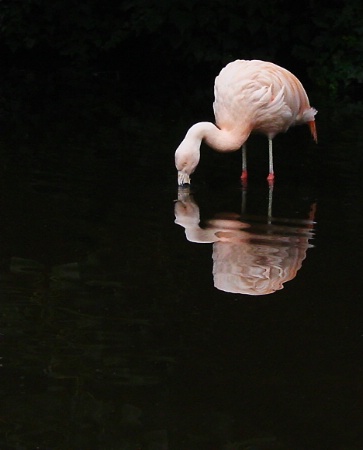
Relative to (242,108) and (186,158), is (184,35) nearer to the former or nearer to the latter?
(242,108)

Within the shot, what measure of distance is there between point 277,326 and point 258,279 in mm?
679

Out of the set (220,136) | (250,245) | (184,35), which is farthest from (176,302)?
(184,35)

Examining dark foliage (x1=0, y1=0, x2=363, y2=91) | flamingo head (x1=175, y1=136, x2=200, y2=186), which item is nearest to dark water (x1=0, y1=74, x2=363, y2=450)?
flamingo head (x1=175, y1=136, x2=200, y2=186)

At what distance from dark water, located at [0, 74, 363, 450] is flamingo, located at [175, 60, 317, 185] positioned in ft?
1.07

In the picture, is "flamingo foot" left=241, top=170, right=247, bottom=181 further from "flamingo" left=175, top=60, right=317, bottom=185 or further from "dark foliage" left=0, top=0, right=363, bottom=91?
"dark foliage" left=0, top=0, right=363, bottom=91

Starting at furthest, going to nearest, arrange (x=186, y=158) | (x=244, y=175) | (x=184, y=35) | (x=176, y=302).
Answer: (x=184, y=35), (x=244, y=175), (x=186, y=158), (x=176, y=302)

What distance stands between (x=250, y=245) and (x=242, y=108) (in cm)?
193

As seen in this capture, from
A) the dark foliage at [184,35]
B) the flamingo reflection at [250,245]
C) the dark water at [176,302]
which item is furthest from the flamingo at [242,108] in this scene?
the dark foliage at [184,35]

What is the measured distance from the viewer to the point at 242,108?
304 inches

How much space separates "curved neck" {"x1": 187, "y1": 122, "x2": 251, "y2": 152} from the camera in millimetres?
7578

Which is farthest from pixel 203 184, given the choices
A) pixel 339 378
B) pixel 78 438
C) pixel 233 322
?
pixel 78 438

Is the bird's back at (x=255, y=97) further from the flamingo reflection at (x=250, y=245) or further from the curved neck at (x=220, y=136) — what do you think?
the flamingo reflection at (x=250, y=245)

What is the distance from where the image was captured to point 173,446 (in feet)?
11.9

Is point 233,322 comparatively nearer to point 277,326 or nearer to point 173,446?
point 277,326
